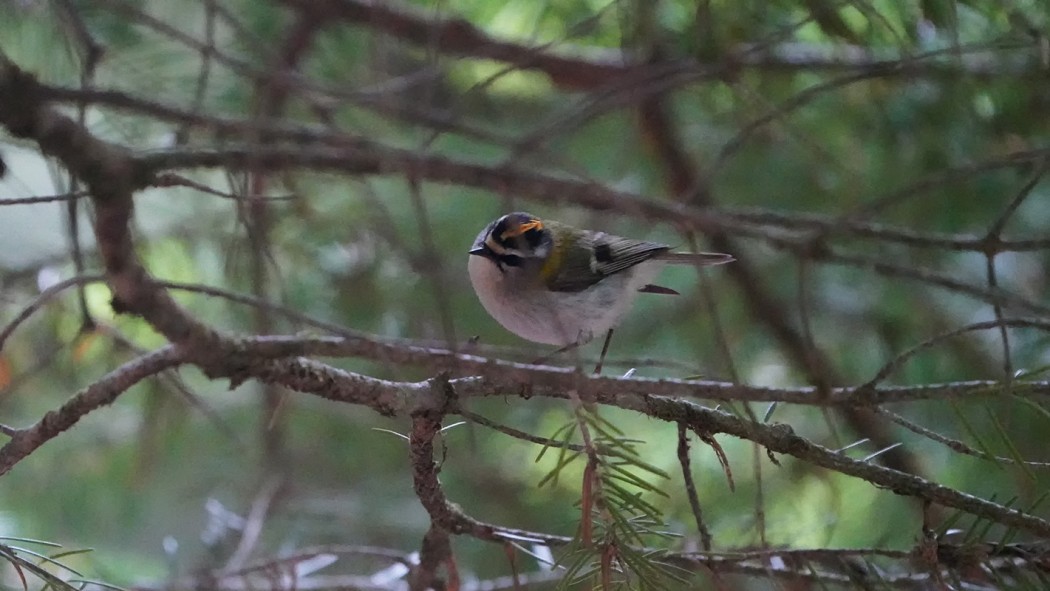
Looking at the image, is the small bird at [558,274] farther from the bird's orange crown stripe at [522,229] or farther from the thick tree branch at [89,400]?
the thick tree branch at [89,400]

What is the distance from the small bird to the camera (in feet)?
3.44

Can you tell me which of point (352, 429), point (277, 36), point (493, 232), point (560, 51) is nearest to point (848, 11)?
point (560, 51)

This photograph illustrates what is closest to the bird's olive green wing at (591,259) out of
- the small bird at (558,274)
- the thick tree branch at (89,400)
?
the small bird at (558,274)

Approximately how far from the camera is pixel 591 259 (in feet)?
4.01

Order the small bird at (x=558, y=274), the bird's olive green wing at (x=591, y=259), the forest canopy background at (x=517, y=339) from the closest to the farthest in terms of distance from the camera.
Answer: the forest canopy background at (x=517, y=339) → the small bird at (x=558, y=274) → the bird's olive green wing at (x=591, y=259)

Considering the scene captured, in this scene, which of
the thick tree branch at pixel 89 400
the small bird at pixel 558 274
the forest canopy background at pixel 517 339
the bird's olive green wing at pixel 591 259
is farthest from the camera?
the bird's olive green wing at pixel 591 259

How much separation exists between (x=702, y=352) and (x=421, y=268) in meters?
1.04

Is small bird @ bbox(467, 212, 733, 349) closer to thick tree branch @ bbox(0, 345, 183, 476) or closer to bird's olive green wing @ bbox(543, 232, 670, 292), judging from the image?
bird's olive green wing @ bbox(543, 232, 670, 292)

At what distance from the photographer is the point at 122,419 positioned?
1705 millimetres

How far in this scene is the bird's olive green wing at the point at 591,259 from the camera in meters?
1.18

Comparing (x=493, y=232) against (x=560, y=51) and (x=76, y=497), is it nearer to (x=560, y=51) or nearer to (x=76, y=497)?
(x=560, y=51)

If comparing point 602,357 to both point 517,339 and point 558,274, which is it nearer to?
point 558,274

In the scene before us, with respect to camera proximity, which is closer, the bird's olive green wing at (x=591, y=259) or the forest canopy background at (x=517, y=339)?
the forest canopy background at (x=517, y=339)

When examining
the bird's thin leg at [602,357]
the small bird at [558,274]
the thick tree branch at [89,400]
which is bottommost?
the thick tree branch at [89,400]
